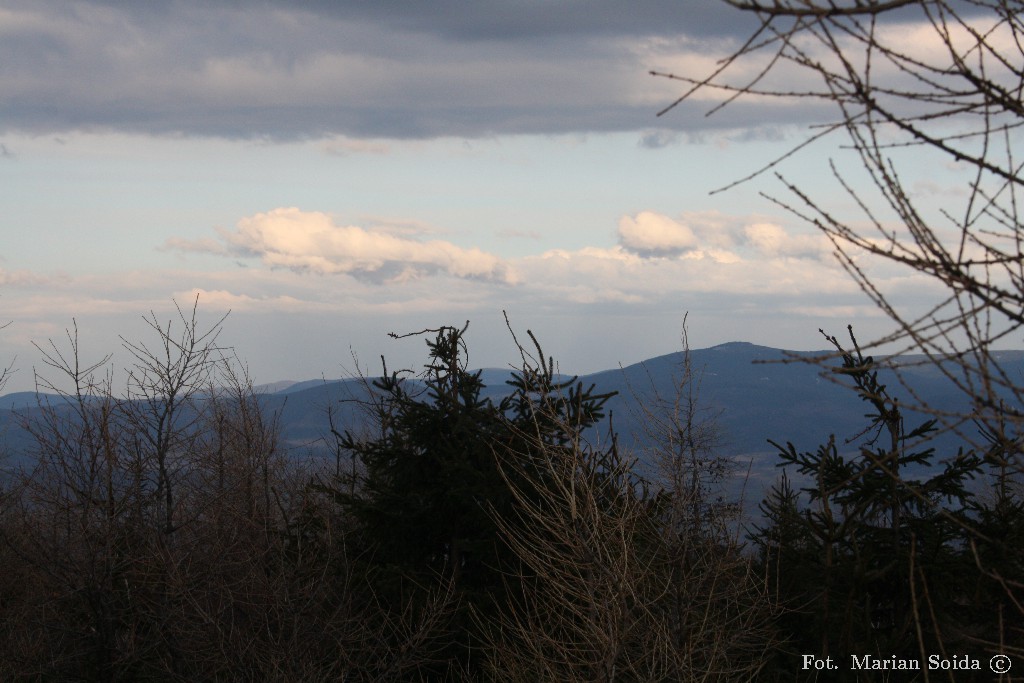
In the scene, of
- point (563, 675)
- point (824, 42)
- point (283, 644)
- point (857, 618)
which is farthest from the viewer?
point (283, 644)

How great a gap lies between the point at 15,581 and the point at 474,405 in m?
19.0

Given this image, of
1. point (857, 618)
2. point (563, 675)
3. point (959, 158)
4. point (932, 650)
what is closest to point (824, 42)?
point (959, 158)

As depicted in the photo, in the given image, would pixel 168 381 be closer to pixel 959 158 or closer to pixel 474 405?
pixel 474 405

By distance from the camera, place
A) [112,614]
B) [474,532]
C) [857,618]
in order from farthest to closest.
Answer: [112,614]
[474,532]
[857,618]

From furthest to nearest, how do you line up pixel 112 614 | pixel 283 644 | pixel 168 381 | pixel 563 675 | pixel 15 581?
pixel 15 581 → pixel 168 381 → pixel 112 614 → pixel 283 644 → pixel 563 675

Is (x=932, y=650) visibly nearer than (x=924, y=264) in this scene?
No

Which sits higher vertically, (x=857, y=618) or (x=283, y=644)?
(x=857, y=618)

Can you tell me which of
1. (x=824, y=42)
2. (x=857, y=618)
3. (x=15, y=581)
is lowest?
(x=15, y=581)

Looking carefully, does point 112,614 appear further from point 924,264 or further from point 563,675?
point 924,264

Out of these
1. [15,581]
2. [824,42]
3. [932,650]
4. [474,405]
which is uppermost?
[824,42]

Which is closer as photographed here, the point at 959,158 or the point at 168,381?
the point at 959,158

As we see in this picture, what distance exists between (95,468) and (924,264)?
2184 cm

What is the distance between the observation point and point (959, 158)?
3.58m

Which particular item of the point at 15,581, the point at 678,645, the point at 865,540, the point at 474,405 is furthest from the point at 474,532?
the point at 15,581
